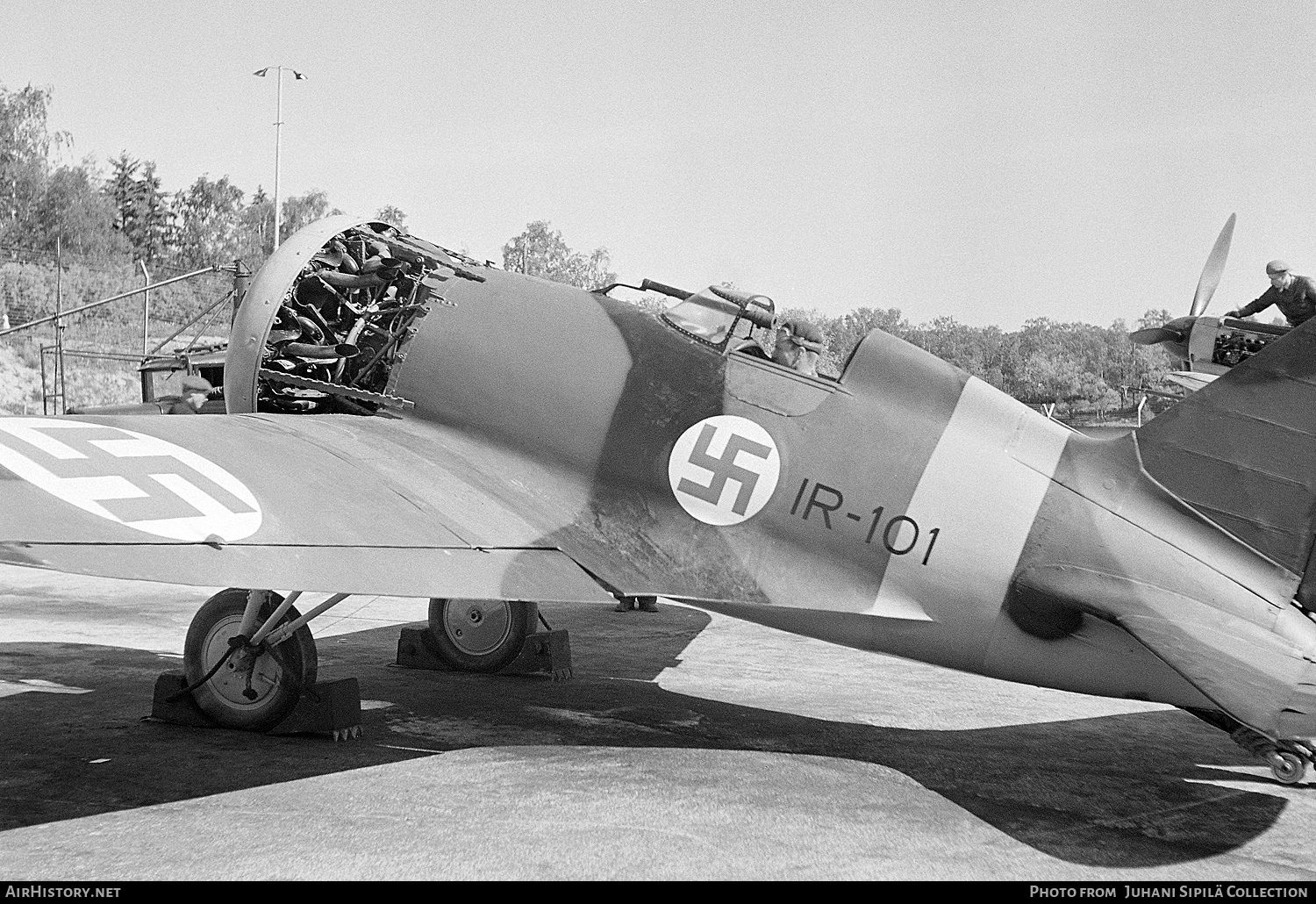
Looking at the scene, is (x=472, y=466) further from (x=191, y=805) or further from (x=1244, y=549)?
(x=1244, y=549)

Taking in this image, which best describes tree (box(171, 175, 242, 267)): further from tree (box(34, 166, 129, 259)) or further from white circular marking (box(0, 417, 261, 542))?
white circular marking (box(0, 417, 261, 542))

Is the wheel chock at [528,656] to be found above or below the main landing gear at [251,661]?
below

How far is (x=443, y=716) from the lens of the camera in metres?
7.03

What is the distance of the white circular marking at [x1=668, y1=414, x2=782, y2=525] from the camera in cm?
614

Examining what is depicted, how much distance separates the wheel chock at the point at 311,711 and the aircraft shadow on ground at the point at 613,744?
7cm

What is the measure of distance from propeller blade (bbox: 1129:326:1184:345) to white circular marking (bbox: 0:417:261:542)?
12.1 metres

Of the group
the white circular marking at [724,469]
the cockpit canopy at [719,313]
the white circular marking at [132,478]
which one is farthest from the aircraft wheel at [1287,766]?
the white circular marking at [132,478]

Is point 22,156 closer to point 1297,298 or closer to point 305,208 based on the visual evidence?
point 305,208

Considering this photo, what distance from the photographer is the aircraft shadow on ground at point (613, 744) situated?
5.27 m

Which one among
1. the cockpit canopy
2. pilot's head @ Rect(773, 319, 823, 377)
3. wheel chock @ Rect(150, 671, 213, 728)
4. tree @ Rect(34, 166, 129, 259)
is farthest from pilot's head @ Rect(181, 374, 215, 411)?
tree @ Rect(34, 166, 129, 259)

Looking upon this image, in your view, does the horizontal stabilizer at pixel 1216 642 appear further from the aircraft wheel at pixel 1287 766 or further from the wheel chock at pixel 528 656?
the wheel chock at pixel 528 656

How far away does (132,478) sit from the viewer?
515 cm

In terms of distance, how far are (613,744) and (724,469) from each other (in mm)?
1620

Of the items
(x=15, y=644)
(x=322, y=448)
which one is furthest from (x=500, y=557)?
(x=15, y=644)
